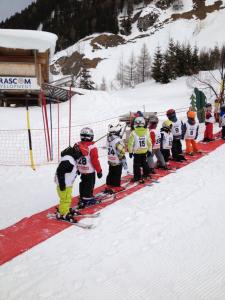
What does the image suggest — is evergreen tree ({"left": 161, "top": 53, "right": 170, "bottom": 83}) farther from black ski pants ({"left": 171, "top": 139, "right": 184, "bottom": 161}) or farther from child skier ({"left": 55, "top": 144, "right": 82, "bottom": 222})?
child skier ({"left": 55, "top": 144, "right": 82, "bottom": 222})

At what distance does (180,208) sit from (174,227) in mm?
977

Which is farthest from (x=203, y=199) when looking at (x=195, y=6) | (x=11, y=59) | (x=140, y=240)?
(x=195, y=6)

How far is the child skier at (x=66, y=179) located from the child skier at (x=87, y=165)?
0.51 metres

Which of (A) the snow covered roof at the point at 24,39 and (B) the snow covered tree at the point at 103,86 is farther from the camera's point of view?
(B) the snow covered tree at the point at 103,86

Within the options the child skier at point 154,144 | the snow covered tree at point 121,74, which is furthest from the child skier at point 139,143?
the snow covered tree at point 121,74

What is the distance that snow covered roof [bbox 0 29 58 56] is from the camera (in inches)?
755

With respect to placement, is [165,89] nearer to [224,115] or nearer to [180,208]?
[224,115]

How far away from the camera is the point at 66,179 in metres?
6.34

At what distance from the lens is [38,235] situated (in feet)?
19.2

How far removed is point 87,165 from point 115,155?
4.23 feet

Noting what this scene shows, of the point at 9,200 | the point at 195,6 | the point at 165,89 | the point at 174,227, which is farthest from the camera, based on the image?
the point at 195,6

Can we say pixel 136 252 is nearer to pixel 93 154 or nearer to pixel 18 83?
pixel 93 154

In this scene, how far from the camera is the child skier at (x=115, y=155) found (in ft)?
26.5

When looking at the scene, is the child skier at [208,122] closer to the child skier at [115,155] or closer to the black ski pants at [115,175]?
the child skier at [115,155]
